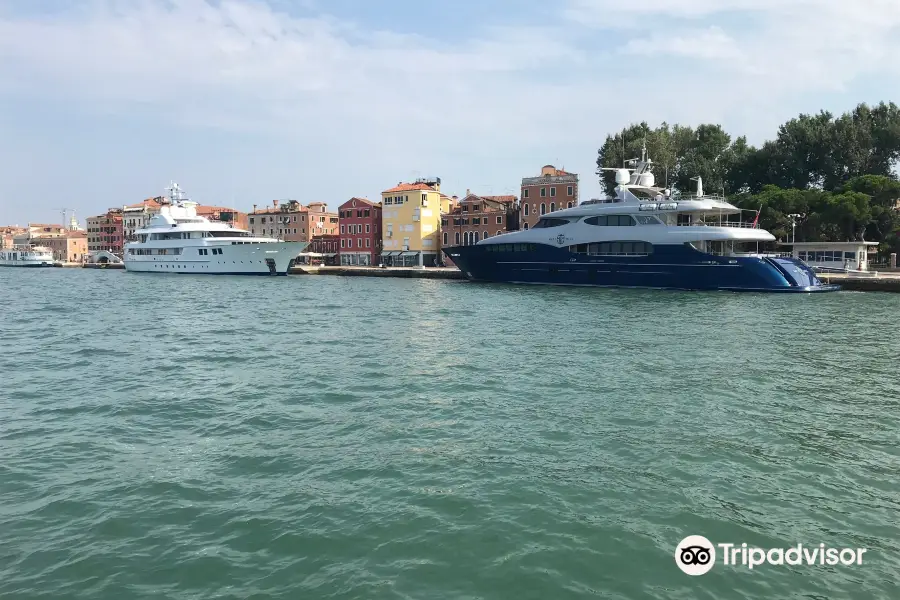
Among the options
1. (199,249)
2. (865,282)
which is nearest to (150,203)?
(199,249)

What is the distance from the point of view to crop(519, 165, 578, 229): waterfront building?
194 ft

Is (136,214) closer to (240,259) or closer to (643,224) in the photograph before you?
(240,259)

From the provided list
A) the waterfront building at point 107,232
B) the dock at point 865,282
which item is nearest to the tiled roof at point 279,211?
the waterfront building at point 107,232

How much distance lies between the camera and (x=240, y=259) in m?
58.5

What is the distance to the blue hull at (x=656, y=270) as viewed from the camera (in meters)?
33.9

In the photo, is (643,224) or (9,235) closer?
(643,224)

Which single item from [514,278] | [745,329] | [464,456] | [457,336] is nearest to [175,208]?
[514,278]

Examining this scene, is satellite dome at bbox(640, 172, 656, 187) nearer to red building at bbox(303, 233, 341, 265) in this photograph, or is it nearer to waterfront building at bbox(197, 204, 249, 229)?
red building at bbox(303, 233, 341, 265)

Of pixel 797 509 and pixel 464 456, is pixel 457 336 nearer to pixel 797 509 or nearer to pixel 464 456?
pixel 464 456

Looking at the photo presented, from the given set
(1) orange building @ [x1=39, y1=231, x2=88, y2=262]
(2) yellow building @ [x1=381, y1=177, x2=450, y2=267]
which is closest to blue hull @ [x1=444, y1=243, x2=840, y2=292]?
(2) yellow building @ [x1=381, y1=177, x2=450, y2=267]

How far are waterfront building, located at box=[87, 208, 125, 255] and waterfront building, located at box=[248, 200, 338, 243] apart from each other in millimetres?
33028

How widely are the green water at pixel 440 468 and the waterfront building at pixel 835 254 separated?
3346 centimetres

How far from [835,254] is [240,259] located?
50315mm

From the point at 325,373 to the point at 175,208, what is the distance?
60.7 m
